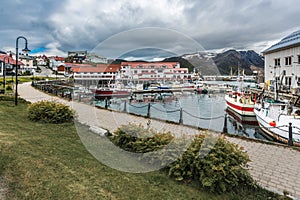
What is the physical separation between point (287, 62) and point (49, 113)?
92.4 ft

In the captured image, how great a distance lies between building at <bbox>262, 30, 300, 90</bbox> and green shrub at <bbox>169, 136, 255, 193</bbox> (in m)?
21.8

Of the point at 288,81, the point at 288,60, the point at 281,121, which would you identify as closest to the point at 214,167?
the point at 281,121

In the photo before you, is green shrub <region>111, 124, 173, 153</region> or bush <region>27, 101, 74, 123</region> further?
bush <region>27, 101, 74, 123</region>

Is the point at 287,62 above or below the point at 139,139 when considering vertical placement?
above

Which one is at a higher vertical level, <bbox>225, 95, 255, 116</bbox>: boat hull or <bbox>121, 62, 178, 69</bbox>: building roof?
<bbox>121, 62, 178, 69</bbox>: building roof

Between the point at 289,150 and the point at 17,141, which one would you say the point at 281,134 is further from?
the point at 17,141

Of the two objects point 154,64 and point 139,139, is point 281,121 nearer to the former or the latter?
point 154,64

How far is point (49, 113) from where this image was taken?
8688 millimetres

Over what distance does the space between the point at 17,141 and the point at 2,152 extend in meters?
0.85

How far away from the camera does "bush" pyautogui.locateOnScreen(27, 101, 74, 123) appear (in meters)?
8.65

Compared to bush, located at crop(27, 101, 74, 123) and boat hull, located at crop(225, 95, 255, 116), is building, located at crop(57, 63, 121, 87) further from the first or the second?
boat hull, located at crop(225, 95, 255, 116)

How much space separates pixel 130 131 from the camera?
19.1ft

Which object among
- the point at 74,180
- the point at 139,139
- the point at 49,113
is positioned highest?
the point at 49,113

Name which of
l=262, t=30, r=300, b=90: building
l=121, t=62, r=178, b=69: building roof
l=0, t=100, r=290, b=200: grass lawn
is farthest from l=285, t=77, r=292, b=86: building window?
l=0, t=100, r=290, b=200: grass lawn
